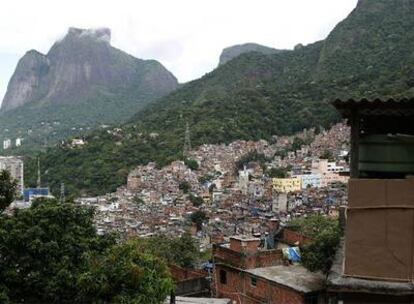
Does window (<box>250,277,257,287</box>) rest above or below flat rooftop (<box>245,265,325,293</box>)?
below

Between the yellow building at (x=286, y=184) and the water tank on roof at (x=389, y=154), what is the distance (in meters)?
54.3

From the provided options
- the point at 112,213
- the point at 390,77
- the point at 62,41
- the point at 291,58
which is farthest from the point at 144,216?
the point at 62,41

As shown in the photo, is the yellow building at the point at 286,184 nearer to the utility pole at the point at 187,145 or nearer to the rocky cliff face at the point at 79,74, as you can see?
the utility pole at the point at 187,145

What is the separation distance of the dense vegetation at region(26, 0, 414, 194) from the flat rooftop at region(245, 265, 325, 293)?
45141mm

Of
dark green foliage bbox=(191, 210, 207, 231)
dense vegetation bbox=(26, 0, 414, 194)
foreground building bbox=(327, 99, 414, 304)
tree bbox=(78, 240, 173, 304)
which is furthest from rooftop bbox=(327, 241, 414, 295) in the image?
dense vegetation bbox=(26, 0, 414, 194)

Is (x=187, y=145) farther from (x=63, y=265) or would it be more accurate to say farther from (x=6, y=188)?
(x=6, y=188)

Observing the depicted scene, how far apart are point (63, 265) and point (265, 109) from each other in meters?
66.8

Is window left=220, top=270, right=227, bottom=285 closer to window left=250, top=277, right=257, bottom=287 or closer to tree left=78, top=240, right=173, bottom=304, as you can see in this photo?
Answer: window left=250, top=277, right=257, bottom=287

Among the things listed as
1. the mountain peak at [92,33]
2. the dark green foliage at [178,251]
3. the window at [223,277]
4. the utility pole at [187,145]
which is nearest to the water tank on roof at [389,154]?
the window at [223,277]

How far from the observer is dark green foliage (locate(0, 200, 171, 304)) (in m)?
8.23

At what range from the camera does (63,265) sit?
8672 mm

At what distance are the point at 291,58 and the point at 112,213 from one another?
67800 millimetres

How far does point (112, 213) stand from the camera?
144 ft

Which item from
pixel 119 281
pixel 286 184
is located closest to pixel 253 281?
pixel 119 281
